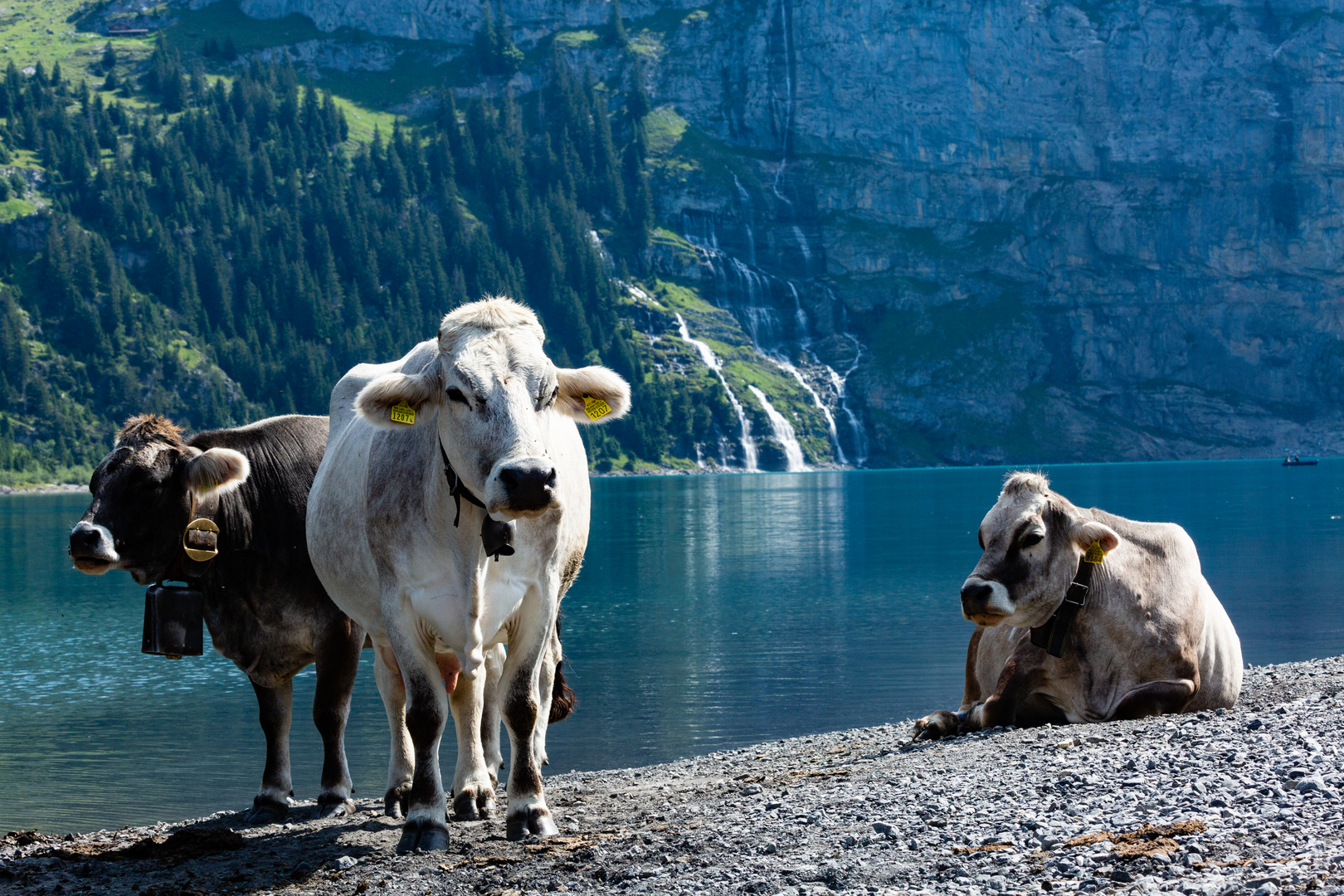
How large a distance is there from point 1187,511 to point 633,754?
276 feet

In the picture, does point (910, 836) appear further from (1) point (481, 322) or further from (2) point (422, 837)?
(1) point (481, 322)

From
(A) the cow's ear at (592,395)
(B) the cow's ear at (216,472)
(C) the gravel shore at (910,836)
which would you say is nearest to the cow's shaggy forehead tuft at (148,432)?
(B) the cow's ear at (216,472)

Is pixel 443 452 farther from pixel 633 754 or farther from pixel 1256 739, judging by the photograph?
pixel 633 754

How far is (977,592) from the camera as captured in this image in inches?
471

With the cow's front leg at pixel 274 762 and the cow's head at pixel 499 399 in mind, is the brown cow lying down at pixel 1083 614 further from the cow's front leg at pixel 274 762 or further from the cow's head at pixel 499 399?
the cow's front leg at pixel 274 762

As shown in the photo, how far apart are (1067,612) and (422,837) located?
21.6 ft

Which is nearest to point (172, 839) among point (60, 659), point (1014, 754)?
point (1014, 754)

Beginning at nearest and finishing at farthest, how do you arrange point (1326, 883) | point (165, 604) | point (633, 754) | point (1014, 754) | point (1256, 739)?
point (1326, 883)
point (1256, 739)
point (1014, 754)
point (165, 604)
point (633, 754)

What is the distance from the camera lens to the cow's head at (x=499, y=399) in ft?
25.9

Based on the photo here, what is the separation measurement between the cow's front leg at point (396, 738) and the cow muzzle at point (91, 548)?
2543 millimetres

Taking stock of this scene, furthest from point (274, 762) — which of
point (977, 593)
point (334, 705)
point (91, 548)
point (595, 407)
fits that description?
point (977, 593)

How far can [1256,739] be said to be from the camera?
32.4 feet

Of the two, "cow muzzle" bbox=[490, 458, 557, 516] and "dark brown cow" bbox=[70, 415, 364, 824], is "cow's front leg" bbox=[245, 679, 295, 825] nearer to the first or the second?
"dark brown cow" bbox=[70, 415, 364, 824]

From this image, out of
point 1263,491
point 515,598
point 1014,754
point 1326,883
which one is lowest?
point 1263,491
